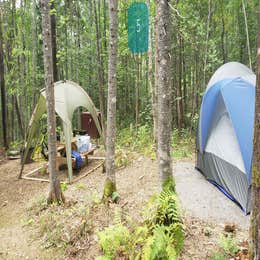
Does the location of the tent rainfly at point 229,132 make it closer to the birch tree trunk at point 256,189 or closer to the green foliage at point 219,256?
the green foliage at point 219,256

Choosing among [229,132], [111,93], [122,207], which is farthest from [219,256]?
[111,93]

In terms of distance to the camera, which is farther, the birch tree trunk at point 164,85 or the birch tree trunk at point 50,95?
the birch tree trunk at point 50,95

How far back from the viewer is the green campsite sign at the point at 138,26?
19.3 ft

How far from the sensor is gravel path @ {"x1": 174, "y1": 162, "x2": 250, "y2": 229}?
13.6ft

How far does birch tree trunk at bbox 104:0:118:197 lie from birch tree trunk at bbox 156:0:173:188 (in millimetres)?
1338

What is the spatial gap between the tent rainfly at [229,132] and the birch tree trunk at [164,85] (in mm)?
1730

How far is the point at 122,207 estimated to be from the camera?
4.54 meters

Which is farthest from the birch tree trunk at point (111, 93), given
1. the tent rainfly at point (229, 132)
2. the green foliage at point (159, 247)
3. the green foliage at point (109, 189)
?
the tent rainfly at point (229, 132)

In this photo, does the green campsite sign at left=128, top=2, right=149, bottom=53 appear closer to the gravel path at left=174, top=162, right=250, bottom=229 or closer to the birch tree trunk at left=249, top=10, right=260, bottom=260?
the gravel path at left=174, top=162, right=250, bottom=229

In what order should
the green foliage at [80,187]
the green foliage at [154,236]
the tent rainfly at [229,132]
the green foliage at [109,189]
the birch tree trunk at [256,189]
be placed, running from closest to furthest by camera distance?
the birch tree trunk at [256,189]
the green foliage at [154,236]
the tent rainfly at [229,132]
the green foliage at [109,189]
the green foliage at [80,187]

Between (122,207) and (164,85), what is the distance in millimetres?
2338

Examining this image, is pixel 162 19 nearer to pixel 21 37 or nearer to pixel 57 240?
pixel 57 240

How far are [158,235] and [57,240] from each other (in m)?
1.84

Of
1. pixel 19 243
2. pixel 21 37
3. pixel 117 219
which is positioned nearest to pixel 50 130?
pixel 19 243
